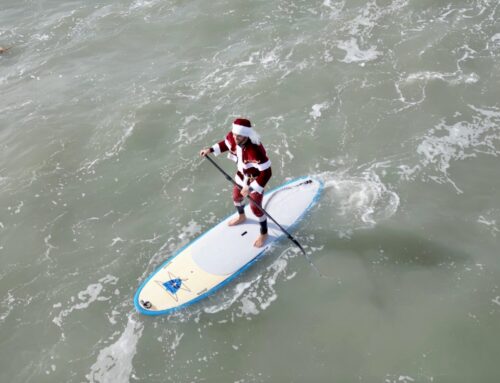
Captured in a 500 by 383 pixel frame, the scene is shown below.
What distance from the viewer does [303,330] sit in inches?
271

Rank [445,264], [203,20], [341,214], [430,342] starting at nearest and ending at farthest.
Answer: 1. [430,342]
2. [445,264]
3. [341,214]
4. [203,20]

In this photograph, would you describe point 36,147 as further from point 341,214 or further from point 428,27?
point 428,27

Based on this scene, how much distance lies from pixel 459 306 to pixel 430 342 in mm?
839

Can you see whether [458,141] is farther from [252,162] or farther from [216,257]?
[216,257]

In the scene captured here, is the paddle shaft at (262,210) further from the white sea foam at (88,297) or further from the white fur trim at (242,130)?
the white sea foam at (88,297)

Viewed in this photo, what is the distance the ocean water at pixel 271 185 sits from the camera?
6.76 m

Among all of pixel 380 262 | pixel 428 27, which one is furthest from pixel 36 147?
pixel 428 27

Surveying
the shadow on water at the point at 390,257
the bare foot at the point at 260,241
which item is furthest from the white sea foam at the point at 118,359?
the shadow on water at the point at 390,257

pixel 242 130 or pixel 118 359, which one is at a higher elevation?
pixel 242 130

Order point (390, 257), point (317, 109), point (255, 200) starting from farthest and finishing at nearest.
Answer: point (317, 109)
point (390, 257)
point (255, 200)

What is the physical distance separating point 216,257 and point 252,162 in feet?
7.00

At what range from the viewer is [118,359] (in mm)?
6875

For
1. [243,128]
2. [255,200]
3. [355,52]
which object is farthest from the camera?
[355,52]

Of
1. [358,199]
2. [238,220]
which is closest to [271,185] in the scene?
[238,220]
